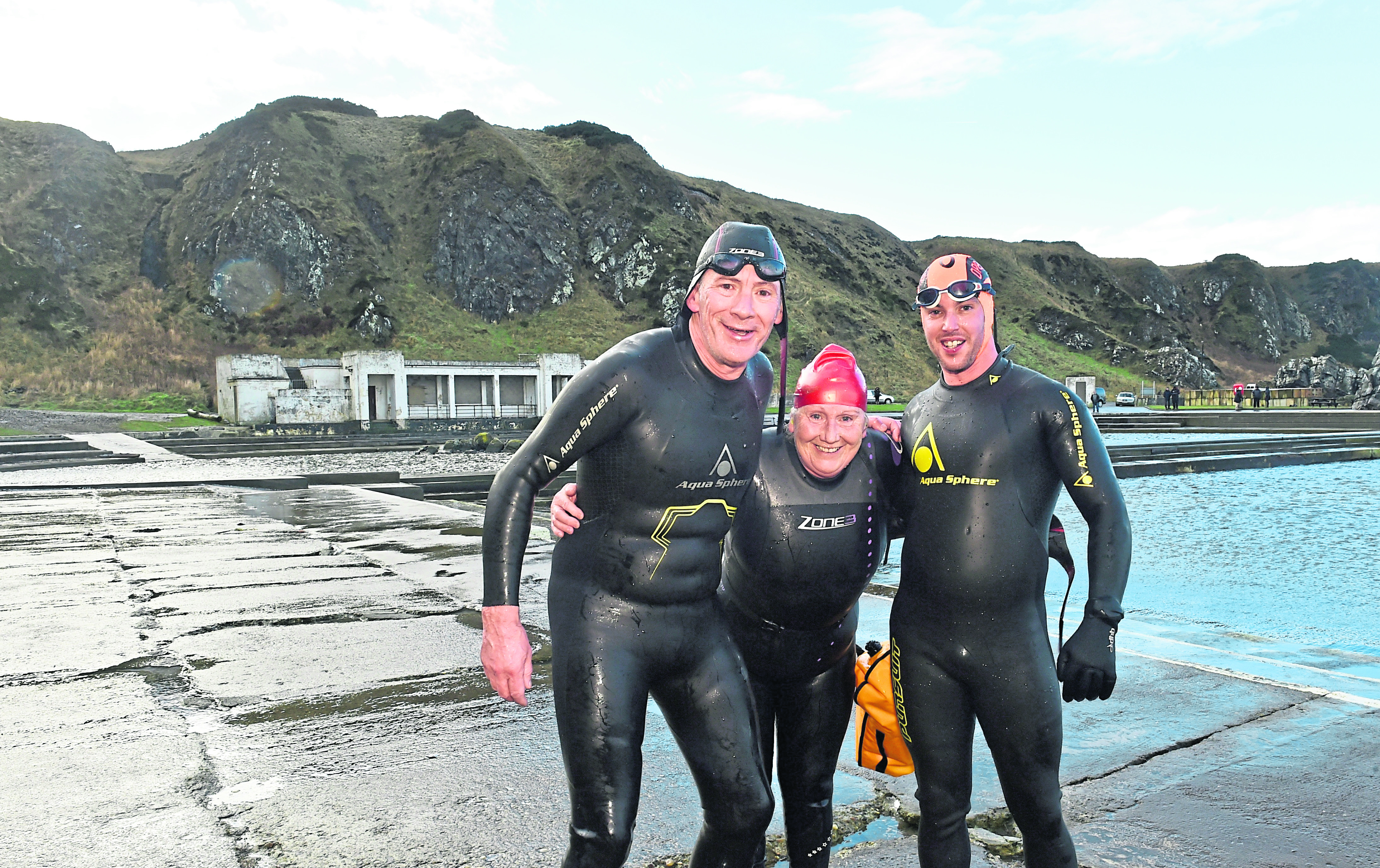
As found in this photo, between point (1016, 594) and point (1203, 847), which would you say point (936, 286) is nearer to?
point (1016, 594)

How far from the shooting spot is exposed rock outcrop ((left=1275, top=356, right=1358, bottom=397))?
5094 cm

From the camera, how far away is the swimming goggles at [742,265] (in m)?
2.64

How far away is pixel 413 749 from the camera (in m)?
3.97

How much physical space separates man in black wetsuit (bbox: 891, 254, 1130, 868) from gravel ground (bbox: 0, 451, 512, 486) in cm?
1422

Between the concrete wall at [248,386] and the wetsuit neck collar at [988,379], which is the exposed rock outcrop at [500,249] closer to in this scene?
the concrete wall at [248,386]

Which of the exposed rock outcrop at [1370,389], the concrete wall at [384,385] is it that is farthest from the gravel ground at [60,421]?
the exposed rock outcrop at [1370,389]

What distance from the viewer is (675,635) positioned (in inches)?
99.0

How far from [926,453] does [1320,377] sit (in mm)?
65570

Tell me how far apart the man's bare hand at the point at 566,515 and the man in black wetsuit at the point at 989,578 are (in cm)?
113

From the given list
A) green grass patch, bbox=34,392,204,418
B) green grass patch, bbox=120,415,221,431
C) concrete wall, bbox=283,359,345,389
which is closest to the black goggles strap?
green grass patch, bbox=120,415,221,431

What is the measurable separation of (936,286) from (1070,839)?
1.78 meters

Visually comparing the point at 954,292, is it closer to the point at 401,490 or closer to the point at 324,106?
the point at 401,490

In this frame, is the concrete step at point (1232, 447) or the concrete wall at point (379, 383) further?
the concrete wall at point (379, 383)

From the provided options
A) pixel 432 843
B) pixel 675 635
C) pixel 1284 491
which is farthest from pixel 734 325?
pixel 1284 491
